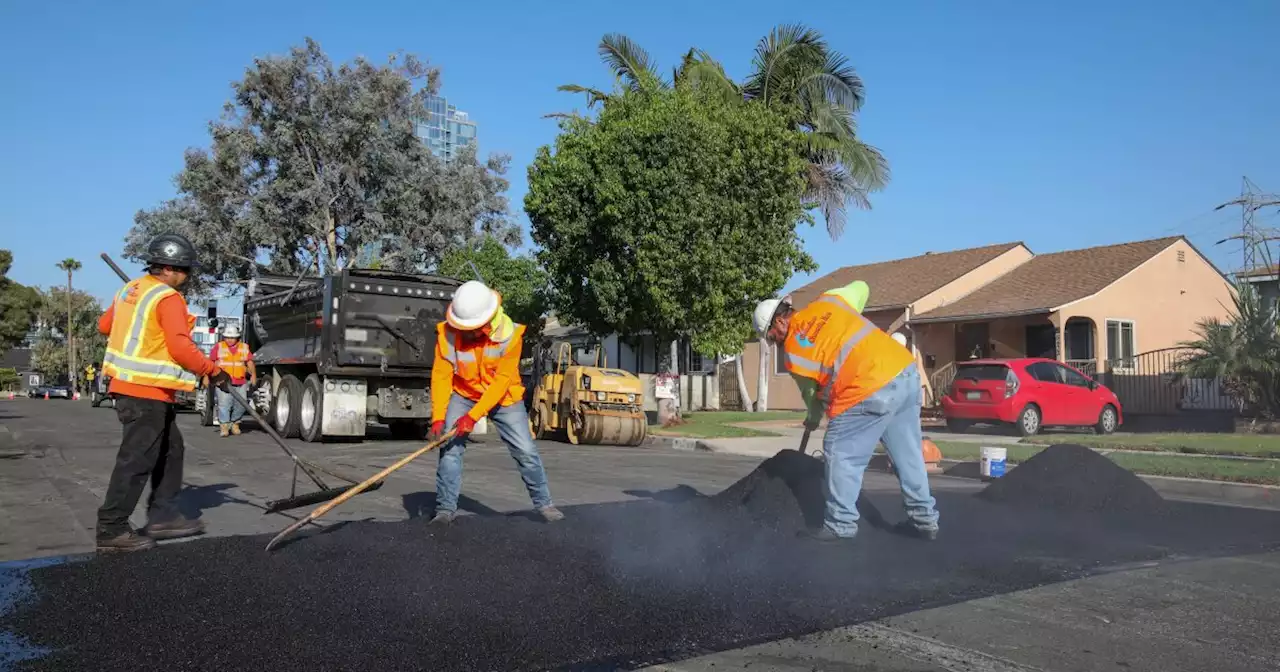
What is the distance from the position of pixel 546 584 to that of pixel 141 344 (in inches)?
118

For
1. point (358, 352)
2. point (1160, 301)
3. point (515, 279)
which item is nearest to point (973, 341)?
point (1160, 301)

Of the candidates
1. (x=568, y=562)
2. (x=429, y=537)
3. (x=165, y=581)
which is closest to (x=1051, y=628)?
(x=568, y=562)

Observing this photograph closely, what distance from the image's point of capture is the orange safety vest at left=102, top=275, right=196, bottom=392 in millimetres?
5598

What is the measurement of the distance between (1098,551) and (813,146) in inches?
795

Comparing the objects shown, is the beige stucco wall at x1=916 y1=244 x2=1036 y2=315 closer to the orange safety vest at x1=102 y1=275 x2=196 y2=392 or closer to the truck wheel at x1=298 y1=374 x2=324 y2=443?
the truck wheel at x1=298 y1=374 x2=324 y2=443

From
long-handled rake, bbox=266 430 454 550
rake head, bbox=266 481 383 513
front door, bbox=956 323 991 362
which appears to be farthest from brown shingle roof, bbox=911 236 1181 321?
rake head, bbox=266 481 383 513

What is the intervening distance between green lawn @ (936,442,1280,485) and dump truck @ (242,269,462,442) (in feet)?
27.4

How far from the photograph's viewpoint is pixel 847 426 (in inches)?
224

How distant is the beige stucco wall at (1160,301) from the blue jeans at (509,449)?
18514 millimetres

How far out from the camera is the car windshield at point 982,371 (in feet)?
56.3

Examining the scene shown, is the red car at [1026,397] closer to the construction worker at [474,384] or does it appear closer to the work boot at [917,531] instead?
the work boot at [917,531]

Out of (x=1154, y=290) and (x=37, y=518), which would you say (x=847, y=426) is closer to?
(x=37, y=518)

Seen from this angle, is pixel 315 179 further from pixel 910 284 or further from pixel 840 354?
pixel 840 354

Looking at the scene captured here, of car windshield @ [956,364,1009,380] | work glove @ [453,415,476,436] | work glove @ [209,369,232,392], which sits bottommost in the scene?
work glove @ [453,415,476,436]
